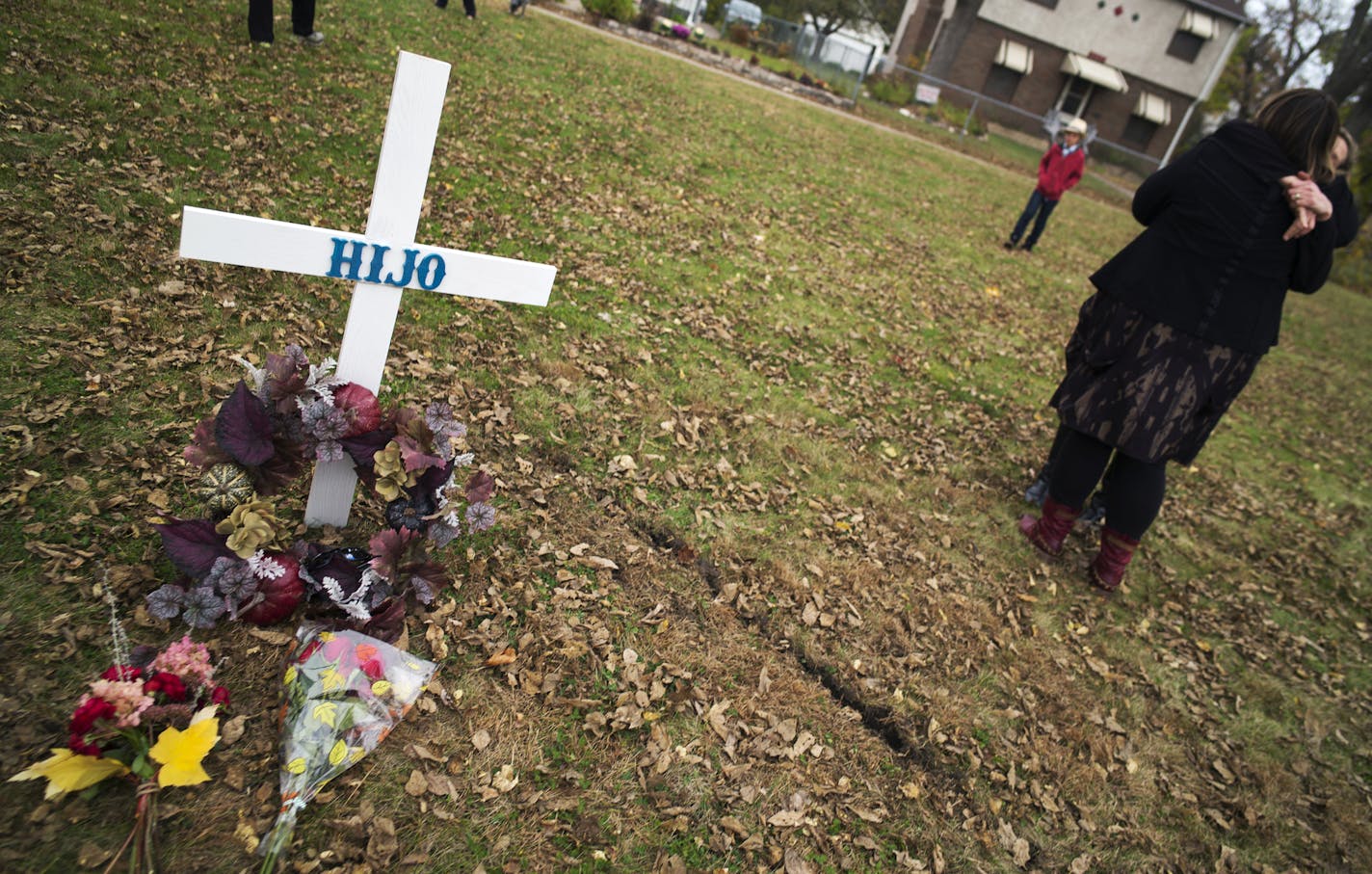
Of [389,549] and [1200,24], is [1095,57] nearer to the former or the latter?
[1200,24]

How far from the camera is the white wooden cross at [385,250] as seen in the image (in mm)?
2322

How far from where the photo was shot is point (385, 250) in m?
2.51

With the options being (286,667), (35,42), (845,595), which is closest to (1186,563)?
(845,595)

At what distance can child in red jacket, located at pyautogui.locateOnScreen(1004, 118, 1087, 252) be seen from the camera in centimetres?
1116

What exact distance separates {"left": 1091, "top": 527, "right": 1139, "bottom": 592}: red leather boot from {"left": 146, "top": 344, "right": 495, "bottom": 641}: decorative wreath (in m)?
3.61

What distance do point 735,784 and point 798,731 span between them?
0.42 m

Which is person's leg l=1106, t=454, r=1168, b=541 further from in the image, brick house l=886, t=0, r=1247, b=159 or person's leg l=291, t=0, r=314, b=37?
brick house l=886, t=0, r=1247, b=159

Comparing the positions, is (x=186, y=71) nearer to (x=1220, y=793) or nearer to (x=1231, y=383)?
(x=1231, y=383)

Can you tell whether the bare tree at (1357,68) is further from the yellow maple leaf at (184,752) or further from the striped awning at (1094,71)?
the yellow maple leaf at (184,752)

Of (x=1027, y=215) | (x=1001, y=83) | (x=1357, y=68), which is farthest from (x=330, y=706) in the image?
(x=1001, y=83)

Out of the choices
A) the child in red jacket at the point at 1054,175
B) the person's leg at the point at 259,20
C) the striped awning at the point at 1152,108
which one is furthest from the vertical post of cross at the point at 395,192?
the striped awning at the point at 1152,108

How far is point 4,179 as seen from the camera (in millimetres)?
4535

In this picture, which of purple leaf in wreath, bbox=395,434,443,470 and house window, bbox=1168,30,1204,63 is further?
house window, bbox=1168,30,1204,63

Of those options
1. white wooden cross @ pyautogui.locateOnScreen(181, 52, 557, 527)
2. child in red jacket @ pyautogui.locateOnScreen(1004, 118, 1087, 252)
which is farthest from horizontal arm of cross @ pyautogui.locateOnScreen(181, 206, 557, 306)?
child in red jacket @ pyautogui.locateOnScreen(1004, 118, 1087, 252)
